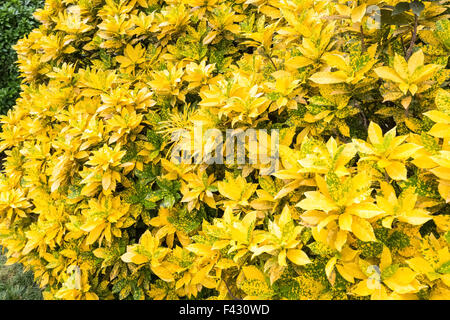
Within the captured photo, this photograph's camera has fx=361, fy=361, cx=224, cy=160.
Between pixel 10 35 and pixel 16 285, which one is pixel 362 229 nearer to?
pixel 16 285

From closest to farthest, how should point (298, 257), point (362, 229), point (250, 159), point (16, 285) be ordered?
1. point (362, 229)
2. point (298, 257)
3. point (250, 159)
4. point (16, 285)

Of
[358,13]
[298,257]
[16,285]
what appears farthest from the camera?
[16,285]

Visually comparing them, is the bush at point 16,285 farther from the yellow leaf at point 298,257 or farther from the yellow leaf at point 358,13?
the yellow leaf at point 358,13

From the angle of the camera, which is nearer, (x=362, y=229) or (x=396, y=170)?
(x=362, y=229)

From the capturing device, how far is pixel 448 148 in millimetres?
1270

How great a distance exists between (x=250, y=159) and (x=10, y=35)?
241 inches

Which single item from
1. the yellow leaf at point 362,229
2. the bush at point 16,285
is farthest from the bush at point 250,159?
the bush at point 16,285

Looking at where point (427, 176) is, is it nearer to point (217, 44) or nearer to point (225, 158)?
point (225, 158)

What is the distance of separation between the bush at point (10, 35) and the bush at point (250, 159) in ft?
13.3

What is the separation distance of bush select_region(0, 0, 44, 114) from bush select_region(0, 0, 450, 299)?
404cm

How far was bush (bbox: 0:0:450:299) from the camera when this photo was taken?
1.27 m

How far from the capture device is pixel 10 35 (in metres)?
6.08

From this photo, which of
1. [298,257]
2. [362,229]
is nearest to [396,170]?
[362,229]

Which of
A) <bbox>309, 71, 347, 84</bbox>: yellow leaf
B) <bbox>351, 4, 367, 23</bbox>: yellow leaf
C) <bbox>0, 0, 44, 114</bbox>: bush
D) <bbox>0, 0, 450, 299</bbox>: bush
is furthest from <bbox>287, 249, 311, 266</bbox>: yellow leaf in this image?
<bbox>0, 0, 44, 114</bbox>: bush
